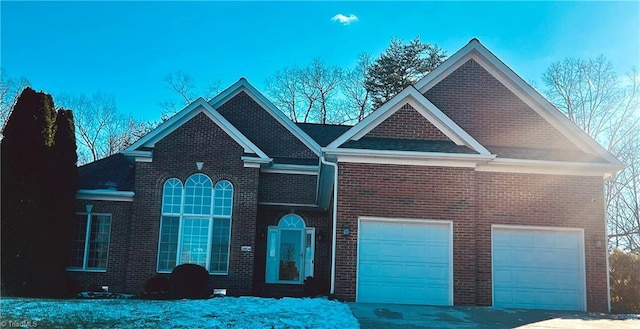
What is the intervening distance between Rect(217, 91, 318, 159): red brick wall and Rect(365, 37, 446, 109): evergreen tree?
20.8 m

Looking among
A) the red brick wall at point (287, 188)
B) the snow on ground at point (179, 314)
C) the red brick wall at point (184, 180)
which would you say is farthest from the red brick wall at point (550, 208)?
the red brick wall at point (184, 180)

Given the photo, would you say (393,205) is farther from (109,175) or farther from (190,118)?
(109,175)

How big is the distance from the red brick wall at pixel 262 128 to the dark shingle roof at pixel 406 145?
7728 millimetres

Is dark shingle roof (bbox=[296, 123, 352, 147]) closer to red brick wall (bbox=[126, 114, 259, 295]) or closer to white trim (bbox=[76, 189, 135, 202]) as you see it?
red brick wall (bbox=[126, 114, 259, 295])

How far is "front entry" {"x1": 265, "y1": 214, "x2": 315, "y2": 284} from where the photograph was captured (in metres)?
20.3

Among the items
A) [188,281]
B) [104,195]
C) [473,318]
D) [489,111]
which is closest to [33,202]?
[104,195]

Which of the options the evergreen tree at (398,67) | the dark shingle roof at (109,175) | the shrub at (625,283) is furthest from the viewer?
the evergreen tree at (398,67)

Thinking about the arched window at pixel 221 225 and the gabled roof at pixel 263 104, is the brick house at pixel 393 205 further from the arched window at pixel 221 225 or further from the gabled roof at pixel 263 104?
the gabled roof at pixel 263 104

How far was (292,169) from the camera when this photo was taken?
20703 millimetres

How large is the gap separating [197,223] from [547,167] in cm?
1073

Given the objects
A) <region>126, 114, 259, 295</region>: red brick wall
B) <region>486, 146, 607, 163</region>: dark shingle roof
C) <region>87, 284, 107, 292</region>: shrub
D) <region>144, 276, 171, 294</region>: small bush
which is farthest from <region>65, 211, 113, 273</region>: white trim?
<region>486, 146, 607, 163</region>: dark shingle roof

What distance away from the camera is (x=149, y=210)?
1850 centimetres

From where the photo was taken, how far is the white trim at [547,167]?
1460 cm

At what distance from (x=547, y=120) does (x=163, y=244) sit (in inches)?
479
